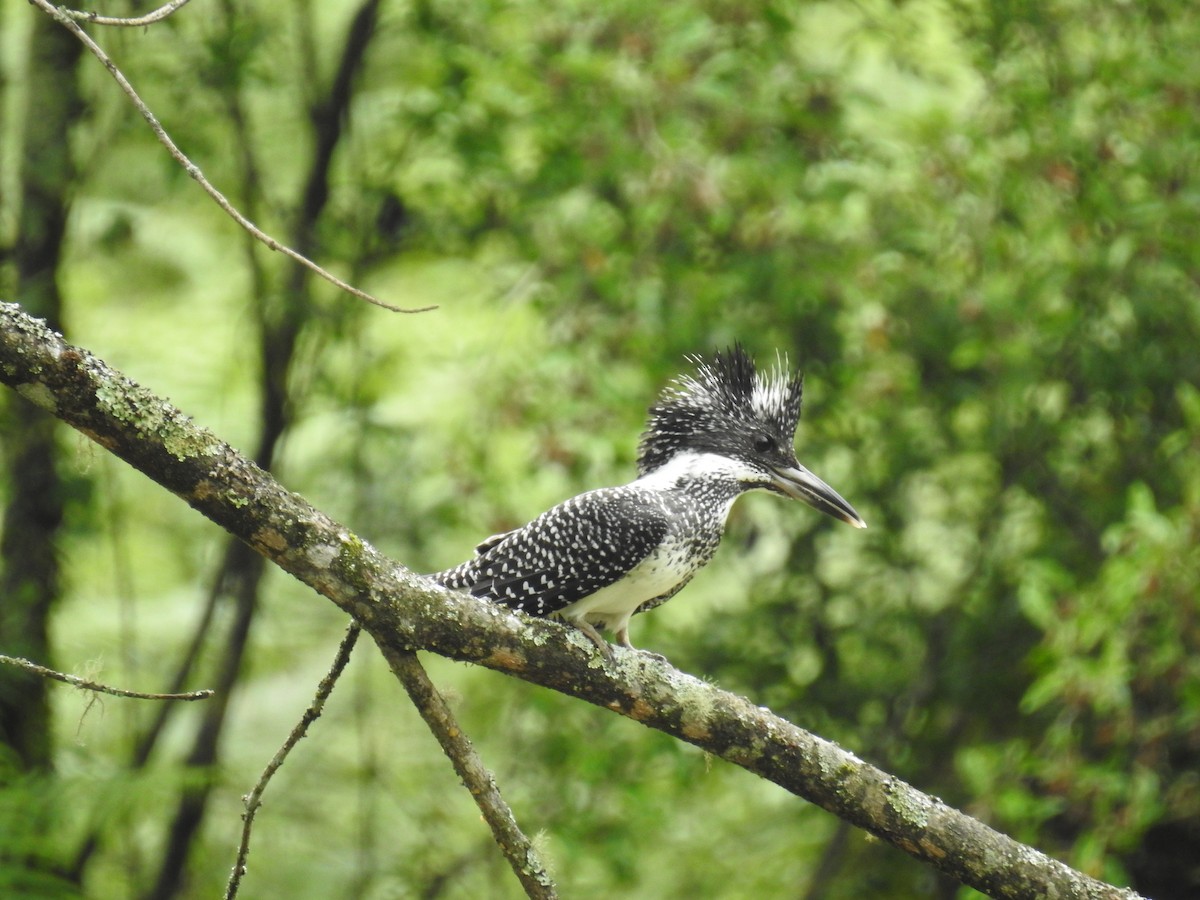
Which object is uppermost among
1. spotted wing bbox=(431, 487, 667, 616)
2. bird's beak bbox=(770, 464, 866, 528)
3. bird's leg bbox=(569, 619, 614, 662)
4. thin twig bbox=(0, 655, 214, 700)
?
bird's beak bbox=(770, 464, 866, 528)

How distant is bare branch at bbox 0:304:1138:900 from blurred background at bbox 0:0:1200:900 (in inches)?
59.7

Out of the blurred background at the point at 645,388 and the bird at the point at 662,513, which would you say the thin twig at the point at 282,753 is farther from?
the blurred background at the point at 645,388

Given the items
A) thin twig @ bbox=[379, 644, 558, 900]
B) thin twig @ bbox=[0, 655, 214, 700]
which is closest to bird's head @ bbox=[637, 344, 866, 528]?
thin twig @ bbox=[379, 644, 558, 900]

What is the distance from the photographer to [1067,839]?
521cm

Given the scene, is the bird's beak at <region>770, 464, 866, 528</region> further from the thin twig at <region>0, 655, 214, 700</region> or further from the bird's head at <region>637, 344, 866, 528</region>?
the thin twig at <region>0, 655, 214, 700</region>

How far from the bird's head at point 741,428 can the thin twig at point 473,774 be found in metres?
1.50

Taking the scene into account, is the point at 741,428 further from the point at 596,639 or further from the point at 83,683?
the point at 83,683

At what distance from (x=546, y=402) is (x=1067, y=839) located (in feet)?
8.86

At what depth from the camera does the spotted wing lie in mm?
3301

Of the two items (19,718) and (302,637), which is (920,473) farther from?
(19,718)

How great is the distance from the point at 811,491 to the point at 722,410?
0.36 metres

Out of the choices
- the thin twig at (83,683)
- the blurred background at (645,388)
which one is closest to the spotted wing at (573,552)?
the blurred background at (645,388)

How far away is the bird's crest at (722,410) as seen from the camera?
382 centimetres

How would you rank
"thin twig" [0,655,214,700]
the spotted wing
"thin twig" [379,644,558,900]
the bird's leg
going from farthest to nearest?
1. the spotted wing
2. the bird's leg
3. "thin twig" [379,644,558,900]
4. "thin twig" [0,655,214,700]
